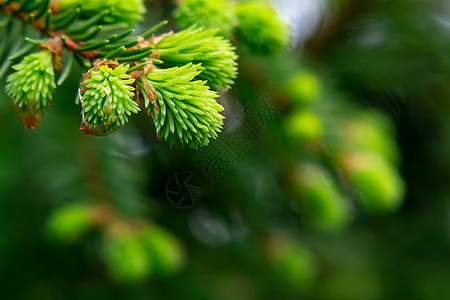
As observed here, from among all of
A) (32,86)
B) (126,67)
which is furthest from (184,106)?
(32,86)

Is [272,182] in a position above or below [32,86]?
below

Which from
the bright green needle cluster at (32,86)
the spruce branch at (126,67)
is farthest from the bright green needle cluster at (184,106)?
the bright green needle cluster at (32,86)

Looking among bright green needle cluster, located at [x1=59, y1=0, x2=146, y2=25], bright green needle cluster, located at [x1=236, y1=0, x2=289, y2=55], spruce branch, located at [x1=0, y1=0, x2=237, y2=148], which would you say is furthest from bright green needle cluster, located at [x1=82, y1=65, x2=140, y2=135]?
bright green needle cluster, located at [x1=236, y1=0, x2=289, y2=55]

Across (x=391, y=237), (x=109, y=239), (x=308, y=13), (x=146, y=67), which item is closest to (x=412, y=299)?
(x=391, y=237)

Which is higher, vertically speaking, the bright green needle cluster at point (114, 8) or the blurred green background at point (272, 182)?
the bright green needle cluster at point (114, 8)

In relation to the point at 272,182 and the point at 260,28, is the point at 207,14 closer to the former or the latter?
the point at 260,28

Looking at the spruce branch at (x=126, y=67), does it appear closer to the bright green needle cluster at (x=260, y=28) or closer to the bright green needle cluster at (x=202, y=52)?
the bright green needle cluster at (x=202, y=52)
